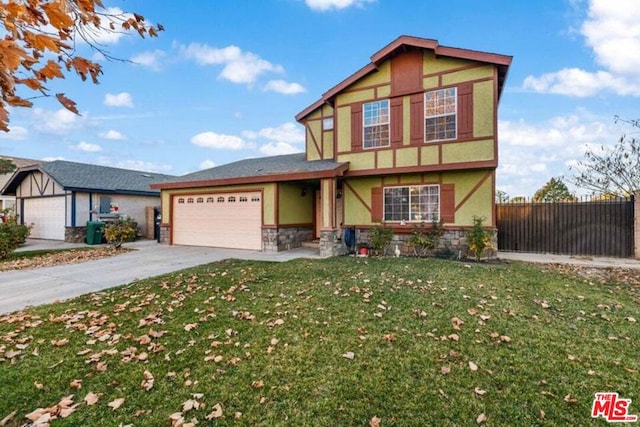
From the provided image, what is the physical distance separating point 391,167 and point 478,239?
11.9 feet

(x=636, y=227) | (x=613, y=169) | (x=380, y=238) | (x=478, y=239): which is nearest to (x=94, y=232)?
(x=380, y=238)

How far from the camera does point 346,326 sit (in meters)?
4.52

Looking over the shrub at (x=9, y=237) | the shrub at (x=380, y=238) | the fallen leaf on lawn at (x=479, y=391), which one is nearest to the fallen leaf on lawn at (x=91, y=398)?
the fallen leaf on lawn at (x=479, y=391)

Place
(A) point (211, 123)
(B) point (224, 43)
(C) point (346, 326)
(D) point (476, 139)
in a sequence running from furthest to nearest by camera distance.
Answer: (A) point (211, 123) < (B) point (224, 43) < (D) point (476, 139) < (C) point (346, 326)

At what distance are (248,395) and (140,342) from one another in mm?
2003

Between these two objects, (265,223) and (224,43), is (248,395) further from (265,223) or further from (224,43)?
(224,43)

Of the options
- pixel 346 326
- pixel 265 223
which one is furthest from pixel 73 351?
pixel 265 223

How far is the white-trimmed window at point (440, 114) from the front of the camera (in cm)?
1034

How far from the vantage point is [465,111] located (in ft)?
33.2

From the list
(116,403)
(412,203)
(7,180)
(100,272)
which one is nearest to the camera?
(116,403)

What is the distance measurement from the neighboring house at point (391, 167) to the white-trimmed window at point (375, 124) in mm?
36

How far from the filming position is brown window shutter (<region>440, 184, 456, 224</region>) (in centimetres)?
1054

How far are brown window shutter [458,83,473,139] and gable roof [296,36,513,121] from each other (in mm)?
859

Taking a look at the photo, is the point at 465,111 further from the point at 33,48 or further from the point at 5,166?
the point at 5,166
